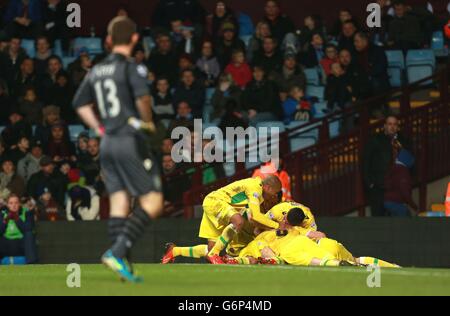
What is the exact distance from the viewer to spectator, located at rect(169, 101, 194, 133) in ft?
75.6

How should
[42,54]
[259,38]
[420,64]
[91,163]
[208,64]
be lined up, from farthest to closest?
[42,54] → [259,38] → [208,64] → [420,64] → [91,163]

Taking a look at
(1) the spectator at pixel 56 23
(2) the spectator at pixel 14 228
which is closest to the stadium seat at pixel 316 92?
(1) the spectator at pixel 56 23

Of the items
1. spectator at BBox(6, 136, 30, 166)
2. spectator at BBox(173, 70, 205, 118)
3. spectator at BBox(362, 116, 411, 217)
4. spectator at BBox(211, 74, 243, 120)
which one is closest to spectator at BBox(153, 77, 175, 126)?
spectator at BBox(173, 70, 205, 118)

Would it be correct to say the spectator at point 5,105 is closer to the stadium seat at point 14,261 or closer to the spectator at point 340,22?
the stadium seat at point 14,261

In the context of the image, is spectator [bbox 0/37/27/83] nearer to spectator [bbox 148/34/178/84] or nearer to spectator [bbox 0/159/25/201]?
spectator [bbox 148/34/178/84]

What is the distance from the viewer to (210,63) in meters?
25.1

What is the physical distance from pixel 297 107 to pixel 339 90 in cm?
79

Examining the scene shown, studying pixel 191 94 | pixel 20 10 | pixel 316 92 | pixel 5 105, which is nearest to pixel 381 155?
pixel 316 92

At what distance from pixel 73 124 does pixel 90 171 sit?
2.09m

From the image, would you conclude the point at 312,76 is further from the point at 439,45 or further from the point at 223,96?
the point at 439,45

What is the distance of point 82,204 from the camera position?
73.4ft

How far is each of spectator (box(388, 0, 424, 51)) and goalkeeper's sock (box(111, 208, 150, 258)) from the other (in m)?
13.7

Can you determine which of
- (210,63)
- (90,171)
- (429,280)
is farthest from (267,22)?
(429,280)

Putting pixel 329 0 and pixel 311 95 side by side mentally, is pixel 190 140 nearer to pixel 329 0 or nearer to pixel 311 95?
pixel 311 95
